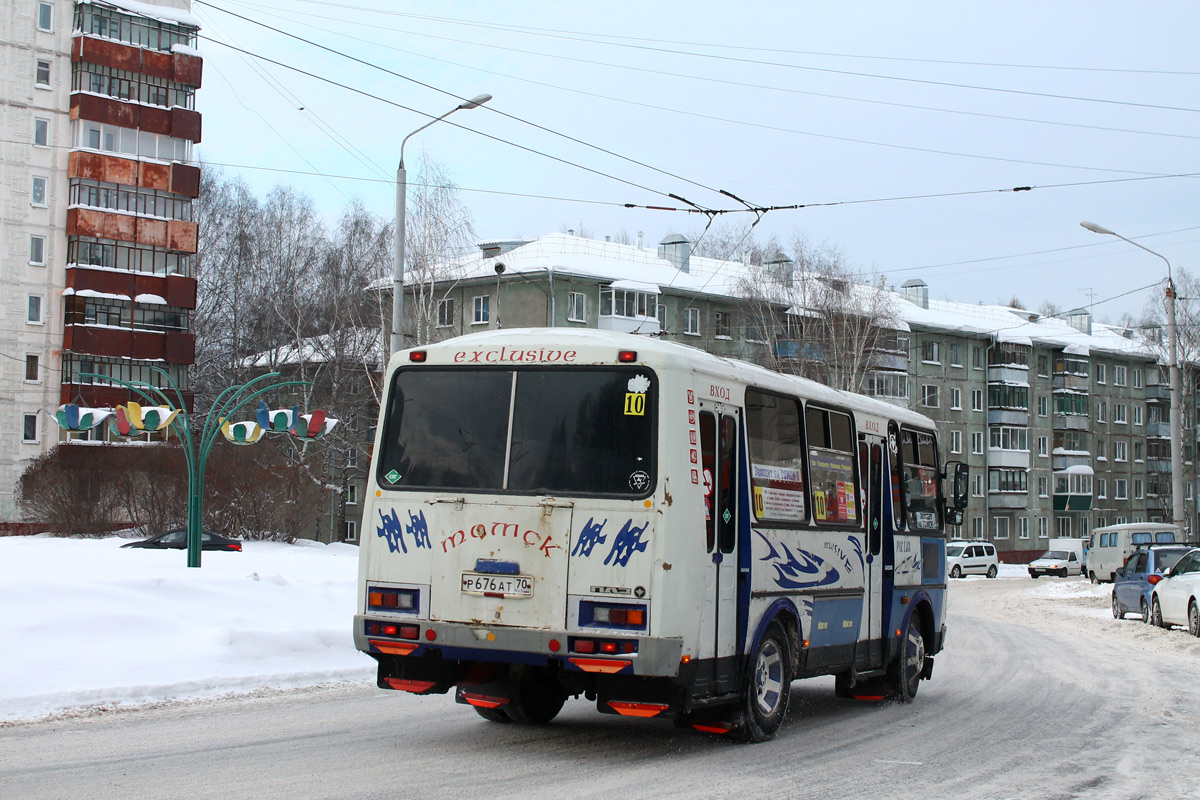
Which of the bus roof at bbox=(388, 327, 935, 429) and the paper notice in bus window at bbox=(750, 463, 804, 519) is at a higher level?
the bus roof at bbox=(388, 327, 935, 429)

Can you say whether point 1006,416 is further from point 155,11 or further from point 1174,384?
point 155,11

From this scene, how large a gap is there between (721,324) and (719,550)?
5582 centimetres

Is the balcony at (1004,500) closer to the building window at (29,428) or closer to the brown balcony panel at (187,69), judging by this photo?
the brown balcony panel at (187,69)

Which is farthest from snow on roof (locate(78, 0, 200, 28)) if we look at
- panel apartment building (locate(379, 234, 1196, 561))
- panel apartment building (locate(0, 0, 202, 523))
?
panel apartment building (locate(379, 234, 1196, 561))

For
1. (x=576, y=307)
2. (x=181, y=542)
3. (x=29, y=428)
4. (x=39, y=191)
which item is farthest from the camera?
(x=576, y=307)

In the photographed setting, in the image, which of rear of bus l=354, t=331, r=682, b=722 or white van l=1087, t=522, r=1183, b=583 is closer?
rear of bus l=354, t=331, r=682, b=722

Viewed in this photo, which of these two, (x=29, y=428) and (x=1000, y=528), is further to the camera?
(x=1000, y=528)

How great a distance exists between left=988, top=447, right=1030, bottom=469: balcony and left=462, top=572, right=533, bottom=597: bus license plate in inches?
2777

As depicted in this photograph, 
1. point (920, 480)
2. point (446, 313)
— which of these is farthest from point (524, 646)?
point (446, 313)

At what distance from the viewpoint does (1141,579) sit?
25438mm

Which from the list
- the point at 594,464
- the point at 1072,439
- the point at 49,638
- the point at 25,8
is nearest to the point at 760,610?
the point at 594,464

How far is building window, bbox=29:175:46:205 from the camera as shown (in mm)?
50844

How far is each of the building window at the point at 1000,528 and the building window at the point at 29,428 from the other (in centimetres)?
5074

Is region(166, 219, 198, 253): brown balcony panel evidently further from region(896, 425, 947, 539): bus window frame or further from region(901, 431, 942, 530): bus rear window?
region(901, 431, 942, 530): bus rear window
